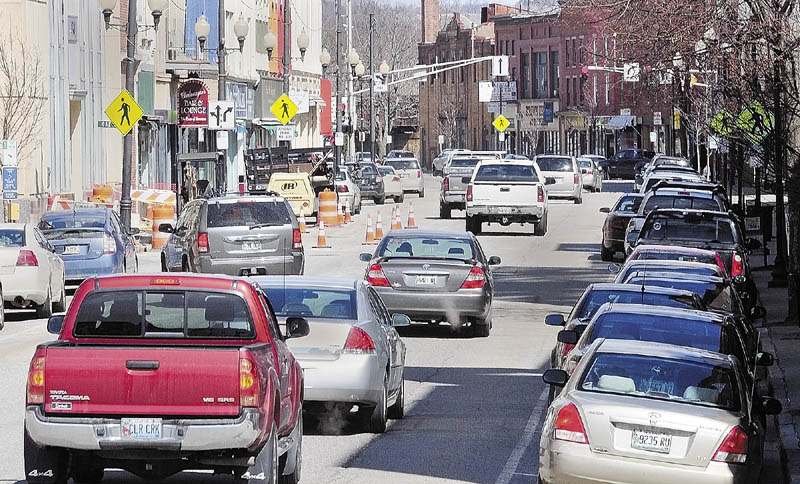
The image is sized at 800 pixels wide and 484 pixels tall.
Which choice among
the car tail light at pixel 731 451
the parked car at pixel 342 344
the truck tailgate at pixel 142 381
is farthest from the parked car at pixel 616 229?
the truck tailgate at pixel 142 381

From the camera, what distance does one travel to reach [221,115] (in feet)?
164

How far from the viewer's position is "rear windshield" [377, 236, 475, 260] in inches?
885

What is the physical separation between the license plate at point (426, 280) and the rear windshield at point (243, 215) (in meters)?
6.49

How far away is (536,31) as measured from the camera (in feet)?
408

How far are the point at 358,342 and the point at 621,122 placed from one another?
98.8 metres

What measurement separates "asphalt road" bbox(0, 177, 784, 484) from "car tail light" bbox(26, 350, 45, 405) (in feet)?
6.48

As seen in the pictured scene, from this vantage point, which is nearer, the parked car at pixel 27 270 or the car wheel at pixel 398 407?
the car wheel at pixel 398 407

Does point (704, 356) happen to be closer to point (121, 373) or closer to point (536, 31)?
point (121, 373)

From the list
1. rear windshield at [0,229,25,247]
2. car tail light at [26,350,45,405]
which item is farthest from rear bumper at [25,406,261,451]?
rear windshield at [0,229,25,247]

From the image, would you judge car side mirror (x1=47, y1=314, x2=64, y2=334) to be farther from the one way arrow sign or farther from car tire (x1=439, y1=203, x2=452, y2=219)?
car tire (x1=439, y1=203, x2=452, y2=219)

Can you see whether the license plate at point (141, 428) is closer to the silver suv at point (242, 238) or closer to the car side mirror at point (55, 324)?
the car side mirror at point (55, 324)

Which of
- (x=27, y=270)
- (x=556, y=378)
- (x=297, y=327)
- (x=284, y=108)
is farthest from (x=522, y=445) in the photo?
(x=284, y=108)

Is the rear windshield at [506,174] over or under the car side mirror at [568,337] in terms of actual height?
over

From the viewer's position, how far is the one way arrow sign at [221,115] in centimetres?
4962
